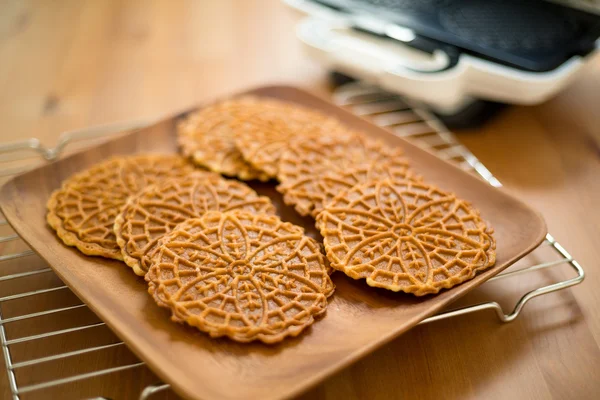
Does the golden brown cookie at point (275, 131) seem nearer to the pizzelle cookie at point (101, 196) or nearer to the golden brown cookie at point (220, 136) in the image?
the golden brown cookie at point (220, 136)

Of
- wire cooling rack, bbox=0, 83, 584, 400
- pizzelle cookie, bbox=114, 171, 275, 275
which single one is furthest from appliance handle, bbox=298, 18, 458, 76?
pizzelle cookie, bbox=114, 171, 275, 275

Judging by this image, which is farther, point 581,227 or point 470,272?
point 581,227

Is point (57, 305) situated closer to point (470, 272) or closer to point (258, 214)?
point (258, 214)

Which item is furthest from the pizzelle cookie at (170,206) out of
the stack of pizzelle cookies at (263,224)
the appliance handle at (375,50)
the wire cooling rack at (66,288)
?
the appliance handle at (375,50)

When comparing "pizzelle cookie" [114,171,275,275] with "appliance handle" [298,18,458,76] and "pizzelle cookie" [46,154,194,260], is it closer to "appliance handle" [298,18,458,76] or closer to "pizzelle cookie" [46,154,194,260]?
"pizzelle cookie" [46,154,194,260]

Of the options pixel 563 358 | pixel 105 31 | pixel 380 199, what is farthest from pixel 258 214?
pixel 105 31

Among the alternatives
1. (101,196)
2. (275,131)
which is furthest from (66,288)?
(275,131)
